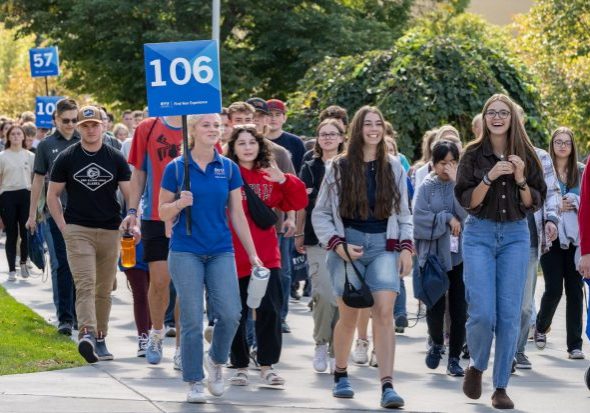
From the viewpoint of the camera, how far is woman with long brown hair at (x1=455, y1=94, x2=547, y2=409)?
8664 mm

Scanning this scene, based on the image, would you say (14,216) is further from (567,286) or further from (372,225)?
(372,225)

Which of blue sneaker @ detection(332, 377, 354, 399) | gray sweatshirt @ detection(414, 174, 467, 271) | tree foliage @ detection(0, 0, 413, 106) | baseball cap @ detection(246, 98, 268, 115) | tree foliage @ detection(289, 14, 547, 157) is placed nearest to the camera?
blue sneaker @ detection(332, 377, 354, 399)

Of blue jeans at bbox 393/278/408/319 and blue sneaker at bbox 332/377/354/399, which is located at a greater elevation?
blue jeans at bbox 393/278/408/319

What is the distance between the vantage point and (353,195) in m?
8.82

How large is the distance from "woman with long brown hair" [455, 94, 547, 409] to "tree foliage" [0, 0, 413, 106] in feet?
83.5

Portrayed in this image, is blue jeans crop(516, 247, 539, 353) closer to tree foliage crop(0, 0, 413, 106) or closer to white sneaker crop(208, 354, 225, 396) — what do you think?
white sneaker crop(208, 354, 225, 396)

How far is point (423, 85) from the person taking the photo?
61.9 feet

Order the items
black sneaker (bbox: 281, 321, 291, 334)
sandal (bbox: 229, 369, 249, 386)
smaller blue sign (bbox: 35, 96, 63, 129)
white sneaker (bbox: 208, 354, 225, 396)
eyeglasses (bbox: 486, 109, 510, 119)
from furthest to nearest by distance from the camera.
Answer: smaller blue sign (bbox: 35, 96, 63, 129)
black sneaker (bbox: 281, 321, 291, 334)
sandal (bbox: 229, 369, 249, 386)
white sneaker (bbox: 208, 354, 225, 396)
eyeglasses (bbox: 486, 109, 510, 119)

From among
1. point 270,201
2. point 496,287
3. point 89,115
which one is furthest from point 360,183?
point 89,115

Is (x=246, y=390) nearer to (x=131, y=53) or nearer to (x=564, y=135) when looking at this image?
(x=564, y=135)

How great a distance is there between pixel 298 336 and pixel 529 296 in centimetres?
295

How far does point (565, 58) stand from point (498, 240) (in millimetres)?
29600

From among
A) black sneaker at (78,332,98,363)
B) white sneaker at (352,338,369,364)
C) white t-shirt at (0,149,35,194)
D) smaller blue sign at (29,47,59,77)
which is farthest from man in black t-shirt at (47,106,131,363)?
smaller blue sign at (29,47,59,77)

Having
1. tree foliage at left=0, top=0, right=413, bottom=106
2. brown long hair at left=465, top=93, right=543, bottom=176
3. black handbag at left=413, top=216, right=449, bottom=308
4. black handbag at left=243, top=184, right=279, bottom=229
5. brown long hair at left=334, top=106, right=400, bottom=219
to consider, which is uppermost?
tree foliage at left=0, top=0, right=413, bottom=106
